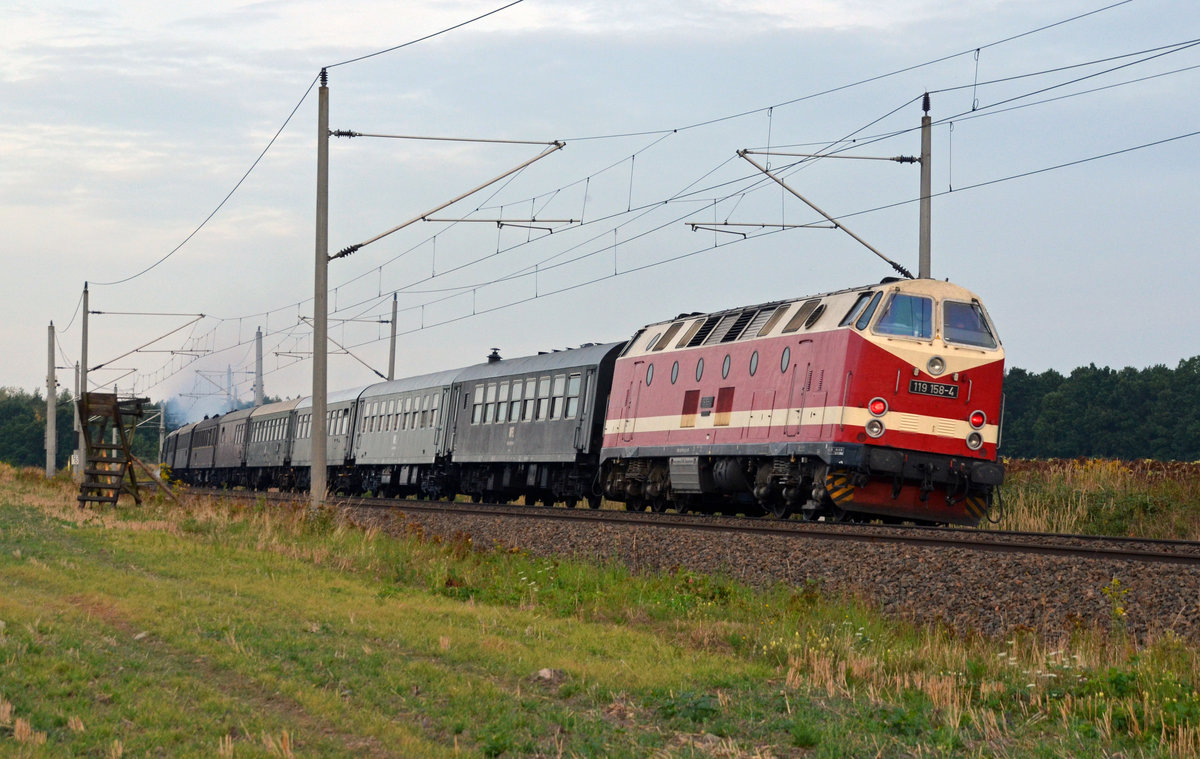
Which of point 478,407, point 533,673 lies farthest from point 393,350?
point 533,673

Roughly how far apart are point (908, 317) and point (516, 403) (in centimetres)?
1492

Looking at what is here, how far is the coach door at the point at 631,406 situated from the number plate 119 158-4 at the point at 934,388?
7475 mm

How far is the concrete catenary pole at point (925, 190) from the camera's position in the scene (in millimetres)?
22250

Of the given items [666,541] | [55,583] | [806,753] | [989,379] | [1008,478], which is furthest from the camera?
[1008,478]

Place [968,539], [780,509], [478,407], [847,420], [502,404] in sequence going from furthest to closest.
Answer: [478,407], [502,404], [780,509], [847,420], [968,539]

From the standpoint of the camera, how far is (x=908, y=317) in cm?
2003

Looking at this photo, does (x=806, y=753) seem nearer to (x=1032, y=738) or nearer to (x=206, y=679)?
(x=1032, y=738)

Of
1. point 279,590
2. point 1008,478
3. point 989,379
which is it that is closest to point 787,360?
point 989,379

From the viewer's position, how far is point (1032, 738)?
25.3 feet

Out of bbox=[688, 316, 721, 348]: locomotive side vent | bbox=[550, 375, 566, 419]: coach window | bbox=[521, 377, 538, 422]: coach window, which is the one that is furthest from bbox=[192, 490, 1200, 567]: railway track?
bbox=[521, 377, 538, 422]: coach window

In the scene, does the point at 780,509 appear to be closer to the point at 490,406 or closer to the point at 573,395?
the point at 573,395

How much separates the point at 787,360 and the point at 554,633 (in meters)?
10.8

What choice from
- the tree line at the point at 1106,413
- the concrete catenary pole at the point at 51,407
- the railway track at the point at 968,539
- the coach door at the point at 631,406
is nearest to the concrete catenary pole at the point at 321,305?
the railway track at the point at 968,539

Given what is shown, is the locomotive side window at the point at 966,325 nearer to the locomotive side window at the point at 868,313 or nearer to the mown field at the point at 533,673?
A: the locomotive side window at the point at 868,313
